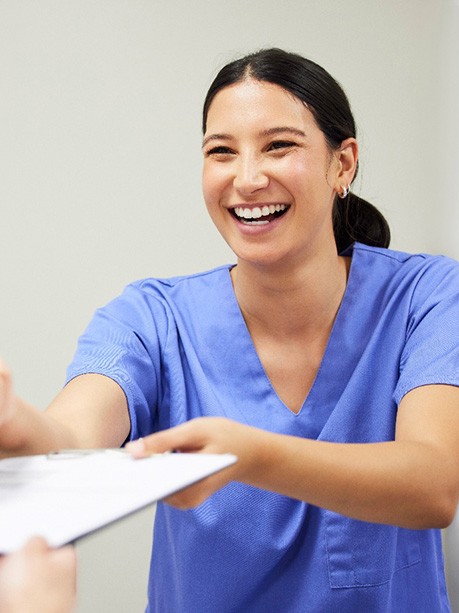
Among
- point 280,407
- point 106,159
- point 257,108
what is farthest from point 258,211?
point 106,159

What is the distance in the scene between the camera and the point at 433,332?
0.94m

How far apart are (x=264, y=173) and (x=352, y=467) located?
372 millimetres

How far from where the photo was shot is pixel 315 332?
3.52 feet

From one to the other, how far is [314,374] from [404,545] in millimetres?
212

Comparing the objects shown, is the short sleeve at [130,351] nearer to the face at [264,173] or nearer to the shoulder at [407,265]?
the face at [264,173]

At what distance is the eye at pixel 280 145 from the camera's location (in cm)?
100

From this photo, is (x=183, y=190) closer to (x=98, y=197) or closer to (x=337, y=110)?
(x=98, y=197)

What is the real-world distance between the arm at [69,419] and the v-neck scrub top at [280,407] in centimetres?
2

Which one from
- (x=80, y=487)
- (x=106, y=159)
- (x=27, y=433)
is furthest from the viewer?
(x=106, y=159)

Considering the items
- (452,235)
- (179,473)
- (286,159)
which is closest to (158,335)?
(286,159)

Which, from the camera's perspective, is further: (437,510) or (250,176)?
(250,176)

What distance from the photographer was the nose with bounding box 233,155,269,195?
0.97 meters

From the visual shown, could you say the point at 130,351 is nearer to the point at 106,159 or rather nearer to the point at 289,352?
the point at 289,352

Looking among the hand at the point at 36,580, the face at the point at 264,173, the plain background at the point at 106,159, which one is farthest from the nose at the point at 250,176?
the plain background at the point at 106,159
